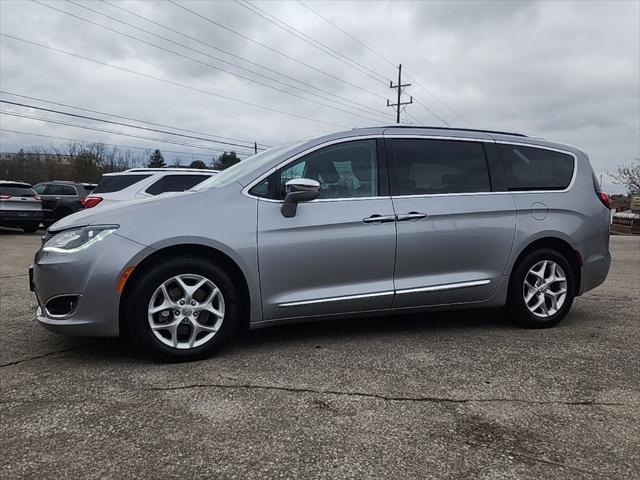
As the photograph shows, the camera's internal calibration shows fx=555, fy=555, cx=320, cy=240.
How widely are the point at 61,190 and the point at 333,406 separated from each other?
17731 mm

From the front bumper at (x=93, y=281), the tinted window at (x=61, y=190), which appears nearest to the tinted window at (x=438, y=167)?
the front bumper at (x=93, y=281)

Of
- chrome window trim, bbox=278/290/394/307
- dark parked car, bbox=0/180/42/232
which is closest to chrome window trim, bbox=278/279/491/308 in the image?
chrome window trim, bbox=278/290/394/307

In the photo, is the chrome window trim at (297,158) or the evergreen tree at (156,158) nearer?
the chrome window trim at (297,158)

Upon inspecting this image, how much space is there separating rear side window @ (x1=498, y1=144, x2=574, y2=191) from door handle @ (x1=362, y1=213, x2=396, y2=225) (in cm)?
122

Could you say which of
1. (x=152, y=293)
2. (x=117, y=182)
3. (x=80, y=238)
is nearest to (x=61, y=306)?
(x=80, y=238)

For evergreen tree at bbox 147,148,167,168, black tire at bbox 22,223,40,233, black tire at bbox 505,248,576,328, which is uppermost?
evergreen tree at bbox 147,148,167,168

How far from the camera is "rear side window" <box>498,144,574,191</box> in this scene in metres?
4.75

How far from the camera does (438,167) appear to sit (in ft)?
14.8

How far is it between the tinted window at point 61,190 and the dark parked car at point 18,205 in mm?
1973

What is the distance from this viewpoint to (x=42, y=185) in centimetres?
1870

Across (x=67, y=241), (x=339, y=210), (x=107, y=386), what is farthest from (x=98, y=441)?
(x=339, y=210)

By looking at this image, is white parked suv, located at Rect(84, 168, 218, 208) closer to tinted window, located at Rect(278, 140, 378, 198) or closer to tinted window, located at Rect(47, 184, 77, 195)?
tinted window, located at Rect(278, 140, 378, 198)

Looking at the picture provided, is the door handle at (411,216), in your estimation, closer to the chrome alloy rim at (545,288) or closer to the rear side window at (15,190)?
the chrome alloy rim at (545,288)

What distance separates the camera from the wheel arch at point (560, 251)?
184 inches
